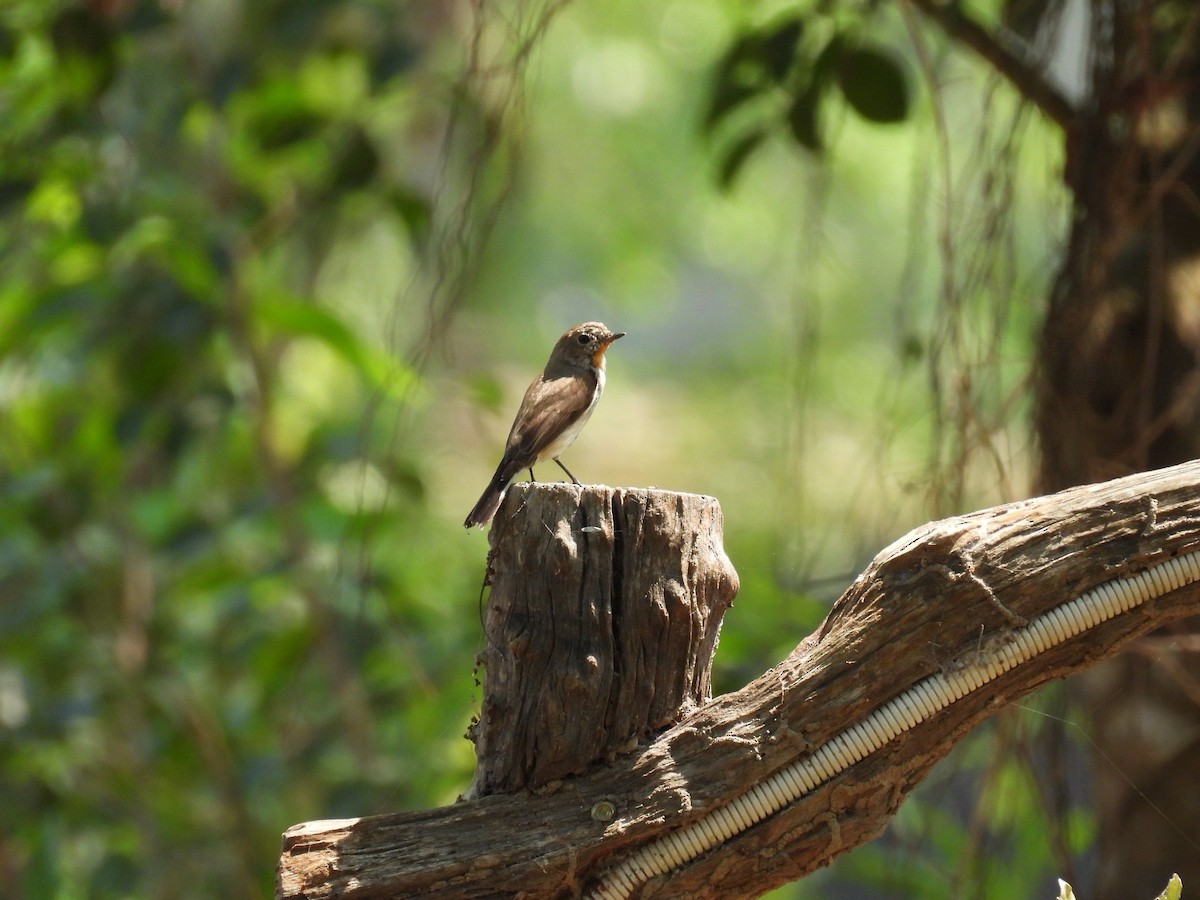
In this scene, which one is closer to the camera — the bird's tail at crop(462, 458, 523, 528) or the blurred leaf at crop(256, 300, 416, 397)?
the bird's tail at crop(462, 458, 523, 528)

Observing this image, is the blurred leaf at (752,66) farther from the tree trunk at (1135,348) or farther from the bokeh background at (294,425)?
the tree trunk at (1135,348)

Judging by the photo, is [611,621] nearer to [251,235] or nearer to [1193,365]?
[1193,365]

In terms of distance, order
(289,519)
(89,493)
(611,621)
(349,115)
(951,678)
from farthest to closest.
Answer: (89,493)
(289,519)
(349,115)
(611,621)
(951,678)

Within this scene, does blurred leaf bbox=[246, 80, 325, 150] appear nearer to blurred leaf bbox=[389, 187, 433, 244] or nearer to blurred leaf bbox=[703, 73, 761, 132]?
blurred leaf bbox=[389, 187, 433, 244]

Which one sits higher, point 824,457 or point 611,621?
point 824,457

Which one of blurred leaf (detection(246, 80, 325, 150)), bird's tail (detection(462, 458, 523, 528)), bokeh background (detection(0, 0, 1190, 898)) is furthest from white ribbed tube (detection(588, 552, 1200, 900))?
blurred leaf (detection(246, 80, 325, 150))

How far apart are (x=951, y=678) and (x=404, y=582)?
274 centimetres

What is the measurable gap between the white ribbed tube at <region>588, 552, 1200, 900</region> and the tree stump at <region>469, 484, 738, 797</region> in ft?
0.49

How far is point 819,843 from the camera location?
1689 millimetres

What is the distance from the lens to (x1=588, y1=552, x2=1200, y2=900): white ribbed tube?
1.64 metres

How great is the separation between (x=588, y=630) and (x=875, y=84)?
188 cm

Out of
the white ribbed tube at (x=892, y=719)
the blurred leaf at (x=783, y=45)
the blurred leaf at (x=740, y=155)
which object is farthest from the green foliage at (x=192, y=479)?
the white ribbed tube at (x=892, y=719)

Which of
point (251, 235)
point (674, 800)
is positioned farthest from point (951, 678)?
point (251, 235)

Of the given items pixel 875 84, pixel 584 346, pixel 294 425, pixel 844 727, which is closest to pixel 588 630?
pixel 844 727
